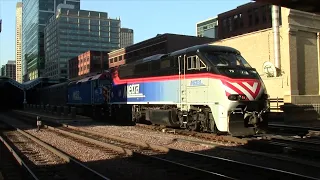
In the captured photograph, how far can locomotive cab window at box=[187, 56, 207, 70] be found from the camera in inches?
562

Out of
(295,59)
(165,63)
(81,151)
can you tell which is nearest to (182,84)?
(165,63)

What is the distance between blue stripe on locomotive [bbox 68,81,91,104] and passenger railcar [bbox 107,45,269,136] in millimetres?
10091

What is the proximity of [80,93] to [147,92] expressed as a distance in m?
14.1

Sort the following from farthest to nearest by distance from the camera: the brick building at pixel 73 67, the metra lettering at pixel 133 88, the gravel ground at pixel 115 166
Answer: the brick building at pixel 73 67, the metra lettering at pixel 133 88, the gravel ground at pixel 115 166

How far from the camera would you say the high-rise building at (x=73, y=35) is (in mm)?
158000

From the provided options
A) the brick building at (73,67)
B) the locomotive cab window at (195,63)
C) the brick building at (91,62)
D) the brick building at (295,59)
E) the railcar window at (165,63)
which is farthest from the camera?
the brick building at (73,67)

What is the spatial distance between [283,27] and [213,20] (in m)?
123

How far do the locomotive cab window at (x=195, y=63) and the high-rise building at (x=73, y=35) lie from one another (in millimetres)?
149056

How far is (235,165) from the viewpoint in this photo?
27.4 feet

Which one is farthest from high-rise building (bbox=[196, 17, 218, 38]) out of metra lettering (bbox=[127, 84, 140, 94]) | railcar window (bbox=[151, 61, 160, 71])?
railcar window (bbox=[151, 61, 160, 71])

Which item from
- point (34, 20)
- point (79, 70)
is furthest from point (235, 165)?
point (34, 20)

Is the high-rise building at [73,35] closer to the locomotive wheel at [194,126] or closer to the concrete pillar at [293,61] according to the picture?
the concrete pillar at [293,61]

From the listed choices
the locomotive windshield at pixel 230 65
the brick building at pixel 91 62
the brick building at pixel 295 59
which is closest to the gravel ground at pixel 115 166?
the locomotive windshield at pixel 230 65

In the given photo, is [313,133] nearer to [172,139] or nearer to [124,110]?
[172,139]
